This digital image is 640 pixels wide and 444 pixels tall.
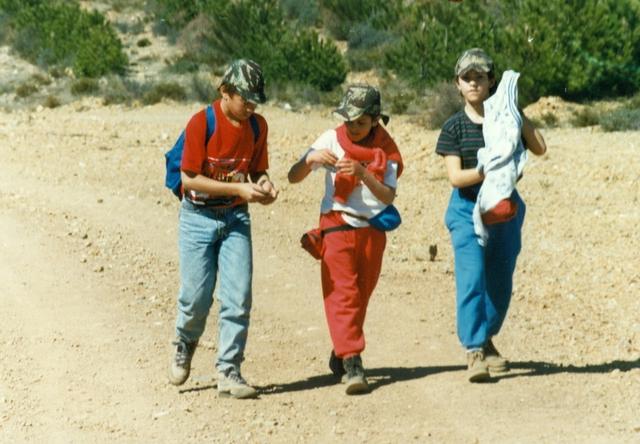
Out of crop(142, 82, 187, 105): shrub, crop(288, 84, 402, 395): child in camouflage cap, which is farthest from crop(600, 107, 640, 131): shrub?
crop(288, 84, 402, 395): child in camouflage cap

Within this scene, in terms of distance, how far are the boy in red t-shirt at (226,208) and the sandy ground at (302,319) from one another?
38 cm

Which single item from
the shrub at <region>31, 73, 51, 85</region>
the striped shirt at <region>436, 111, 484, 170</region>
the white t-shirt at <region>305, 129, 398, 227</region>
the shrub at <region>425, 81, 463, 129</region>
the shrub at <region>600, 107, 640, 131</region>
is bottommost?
the shrub at <region>31, 73, 51, 85</region>

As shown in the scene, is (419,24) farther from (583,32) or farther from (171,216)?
(171,216)

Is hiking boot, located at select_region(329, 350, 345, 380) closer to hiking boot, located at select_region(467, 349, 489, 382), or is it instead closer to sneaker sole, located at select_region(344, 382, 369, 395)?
sneaker sole, located at select_region(344, 382, 369, 395)

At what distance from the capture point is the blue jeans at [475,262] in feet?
26.1

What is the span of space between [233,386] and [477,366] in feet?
4.27

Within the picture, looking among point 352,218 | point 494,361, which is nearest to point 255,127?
point 352,218

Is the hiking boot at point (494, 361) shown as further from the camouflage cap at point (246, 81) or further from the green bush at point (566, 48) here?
the green bush at point (566, 48)

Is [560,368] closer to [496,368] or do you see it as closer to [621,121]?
[496,368]

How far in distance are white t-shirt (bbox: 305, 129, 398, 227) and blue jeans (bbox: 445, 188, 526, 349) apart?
48 centimetres

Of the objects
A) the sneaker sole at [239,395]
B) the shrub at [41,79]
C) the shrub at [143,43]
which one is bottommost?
the shrub at [143,43]

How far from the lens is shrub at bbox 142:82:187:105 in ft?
79.8

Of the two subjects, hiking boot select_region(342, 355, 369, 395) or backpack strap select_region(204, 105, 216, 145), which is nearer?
Result: backpack strap select_region(204, 105, 216, 145)

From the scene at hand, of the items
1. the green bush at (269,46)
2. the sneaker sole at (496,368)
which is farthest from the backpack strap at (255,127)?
the green bush at (269,46)
